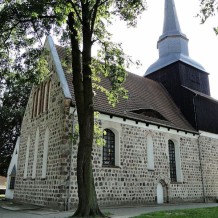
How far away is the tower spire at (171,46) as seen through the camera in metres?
22.7

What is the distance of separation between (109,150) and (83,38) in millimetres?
→ 6405

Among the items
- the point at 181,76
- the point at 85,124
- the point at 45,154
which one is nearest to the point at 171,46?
the point at 181,76

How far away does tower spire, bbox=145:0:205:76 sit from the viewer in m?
22.7

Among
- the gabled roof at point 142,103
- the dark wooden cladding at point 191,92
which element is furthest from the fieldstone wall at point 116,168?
the dark wooden cladding at point 191,92

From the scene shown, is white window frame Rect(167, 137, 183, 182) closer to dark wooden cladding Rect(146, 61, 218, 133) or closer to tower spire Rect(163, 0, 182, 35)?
dark wooden cladding Rect(146, 61, 218, 133)

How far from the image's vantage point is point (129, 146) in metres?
14.6

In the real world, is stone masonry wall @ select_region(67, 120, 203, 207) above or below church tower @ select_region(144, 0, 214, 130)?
below

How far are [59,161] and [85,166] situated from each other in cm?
344

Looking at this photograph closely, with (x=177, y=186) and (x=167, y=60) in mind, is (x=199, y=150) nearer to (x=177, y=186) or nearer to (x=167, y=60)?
(x=177, y=186)

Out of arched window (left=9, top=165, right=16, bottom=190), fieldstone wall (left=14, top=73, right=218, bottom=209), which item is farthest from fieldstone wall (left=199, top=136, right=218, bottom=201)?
arched window (left=9, top=165, right=16, bottom=190)

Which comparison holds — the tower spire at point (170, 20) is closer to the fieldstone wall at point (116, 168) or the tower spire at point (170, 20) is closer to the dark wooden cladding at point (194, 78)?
the dark wooden cladding at point (194, 78)

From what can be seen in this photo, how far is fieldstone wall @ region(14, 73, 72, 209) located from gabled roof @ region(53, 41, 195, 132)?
39.1 inches

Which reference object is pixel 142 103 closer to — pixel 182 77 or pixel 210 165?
pixel 182 77

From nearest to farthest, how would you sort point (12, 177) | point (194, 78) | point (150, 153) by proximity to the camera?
1. point (150, 153)
2. point (12, 177)
3. point (194, 78)
